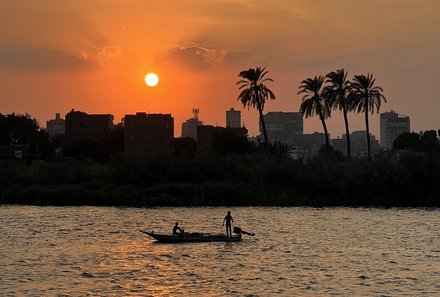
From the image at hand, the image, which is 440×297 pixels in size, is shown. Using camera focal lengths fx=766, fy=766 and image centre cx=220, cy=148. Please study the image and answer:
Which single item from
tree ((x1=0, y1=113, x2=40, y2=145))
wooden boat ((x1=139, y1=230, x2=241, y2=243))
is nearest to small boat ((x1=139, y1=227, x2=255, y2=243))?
wooden boat ((x1=139, y1=230, x2=241, y2=243))

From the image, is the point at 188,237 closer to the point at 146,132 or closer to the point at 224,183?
the point at 224,183

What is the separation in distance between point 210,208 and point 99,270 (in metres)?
51.2

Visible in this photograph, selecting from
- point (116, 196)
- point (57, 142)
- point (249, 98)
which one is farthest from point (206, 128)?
point (116, 196)

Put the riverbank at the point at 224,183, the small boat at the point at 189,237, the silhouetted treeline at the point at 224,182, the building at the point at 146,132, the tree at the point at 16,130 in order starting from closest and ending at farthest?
the small boat at the point at 189,237, the riverbank at the point at 224,183, the silhouetted treeline at the point at 224,182, the tree at the point at 16,130, the building at the point at 146,132

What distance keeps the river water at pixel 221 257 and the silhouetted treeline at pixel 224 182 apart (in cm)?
1960

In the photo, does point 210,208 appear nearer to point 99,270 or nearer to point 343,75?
point 343,75

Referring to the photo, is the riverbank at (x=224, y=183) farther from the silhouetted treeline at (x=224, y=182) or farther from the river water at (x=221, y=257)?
the river water at (x=221, y=257)

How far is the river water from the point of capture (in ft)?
127

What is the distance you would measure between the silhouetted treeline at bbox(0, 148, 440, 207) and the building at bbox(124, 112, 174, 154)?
66.5m

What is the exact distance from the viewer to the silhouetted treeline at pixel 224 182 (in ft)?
333

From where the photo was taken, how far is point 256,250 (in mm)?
53500

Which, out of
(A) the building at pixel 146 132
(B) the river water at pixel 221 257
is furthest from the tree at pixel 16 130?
(B) the river water at pixel 221 257

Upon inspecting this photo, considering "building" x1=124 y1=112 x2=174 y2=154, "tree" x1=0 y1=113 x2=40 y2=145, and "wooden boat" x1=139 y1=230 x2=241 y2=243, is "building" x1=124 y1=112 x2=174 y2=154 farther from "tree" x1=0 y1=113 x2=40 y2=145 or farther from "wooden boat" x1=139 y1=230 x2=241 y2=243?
Result: "wooden boat" x1=139 y1=230 x2=241 y2=243

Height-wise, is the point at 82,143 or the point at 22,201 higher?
the point at 82,143
